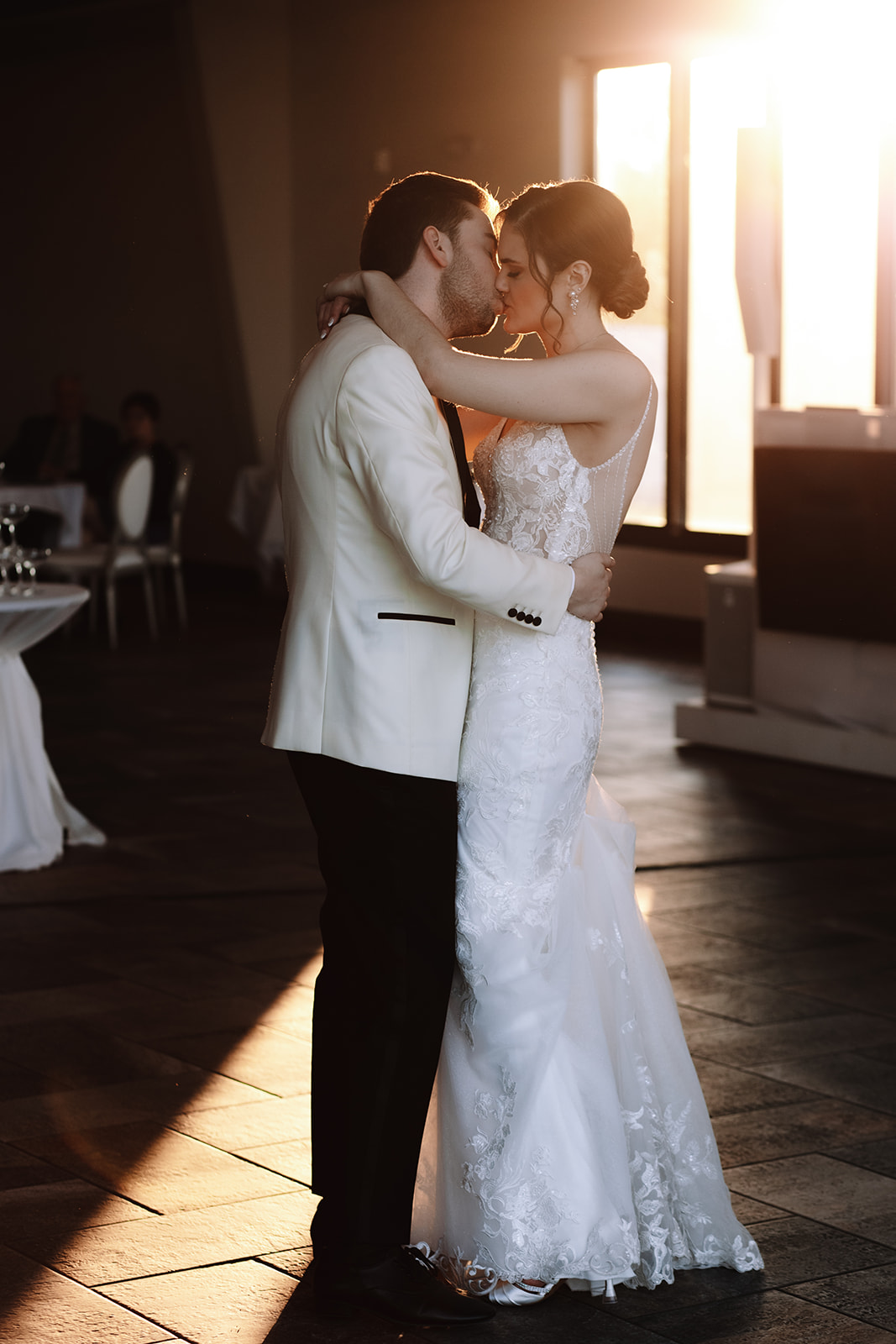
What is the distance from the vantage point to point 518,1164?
2502mm

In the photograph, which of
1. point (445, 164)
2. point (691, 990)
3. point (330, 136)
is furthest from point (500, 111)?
point (691, 990)

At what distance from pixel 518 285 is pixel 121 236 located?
11865 mm

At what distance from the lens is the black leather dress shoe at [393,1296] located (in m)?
2.45

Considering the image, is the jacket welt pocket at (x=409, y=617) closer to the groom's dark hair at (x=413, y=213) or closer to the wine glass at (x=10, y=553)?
the groom's dark hair at (x=413, y=213)

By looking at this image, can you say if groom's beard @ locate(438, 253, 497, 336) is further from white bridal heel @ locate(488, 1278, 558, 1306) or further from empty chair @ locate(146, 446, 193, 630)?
empty chair @ locate(146, 446, 193, 630)

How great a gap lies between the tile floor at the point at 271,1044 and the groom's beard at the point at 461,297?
143cm

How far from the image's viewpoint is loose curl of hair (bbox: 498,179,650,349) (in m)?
2.53

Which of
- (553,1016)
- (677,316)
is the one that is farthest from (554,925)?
(677,316)

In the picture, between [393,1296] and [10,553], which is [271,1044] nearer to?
[393,1296]

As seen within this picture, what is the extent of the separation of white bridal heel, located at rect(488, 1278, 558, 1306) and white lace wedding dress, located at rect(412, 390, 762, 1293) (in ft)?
0.05

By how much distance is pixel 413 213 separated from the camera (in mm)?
2465

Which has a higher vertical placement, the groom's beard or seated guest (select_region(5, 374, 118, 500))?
the groom's beard

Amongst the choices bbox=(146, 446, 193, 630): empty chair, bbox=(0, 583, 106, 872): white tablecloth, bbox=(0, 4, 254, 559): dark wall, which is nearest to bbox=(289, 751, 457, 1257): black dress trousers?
bbox=(0, 583, 106, 872): white tablecloth

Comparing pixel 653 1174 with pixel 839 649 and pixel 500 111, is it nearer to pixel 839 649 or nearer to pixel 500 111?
pixel 839 649
